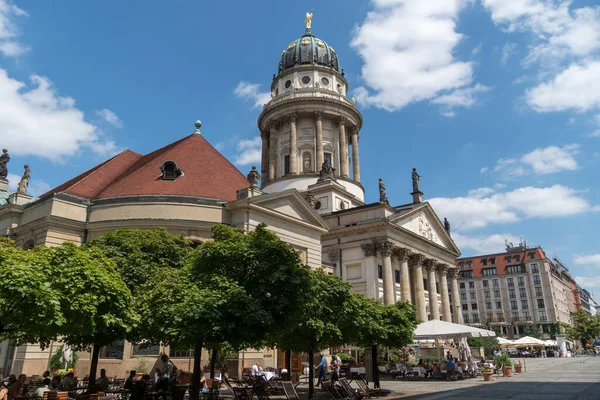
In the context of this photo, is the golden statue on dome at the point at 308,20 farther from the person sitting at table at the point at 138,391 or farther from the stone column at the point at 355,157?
the person sitting at table at the point at 138,391

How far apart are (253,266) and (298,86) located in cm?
4726

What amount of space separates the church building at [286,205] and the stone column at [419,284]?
0.35 feet

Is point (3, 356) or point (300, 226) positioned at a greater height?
point (300, 226)

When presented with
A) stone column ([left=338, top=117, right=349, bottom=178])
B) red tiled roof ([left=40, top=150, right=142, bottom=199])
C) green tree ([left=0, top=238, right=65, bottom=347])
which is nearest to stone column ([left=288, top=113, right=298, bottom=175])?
stone column ([left=338, top=117, right=349, bottom=178])

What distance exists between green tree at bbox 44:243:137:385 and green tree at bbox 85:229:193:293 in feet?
13.6

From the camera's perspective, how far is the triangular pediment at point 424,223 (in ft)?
155

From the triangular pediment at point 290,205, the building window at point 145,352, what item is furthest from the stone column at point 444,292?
the building window at point 145,352

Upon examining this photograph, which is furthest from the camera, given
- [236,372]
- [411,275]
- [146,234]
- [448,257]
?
[448,257]

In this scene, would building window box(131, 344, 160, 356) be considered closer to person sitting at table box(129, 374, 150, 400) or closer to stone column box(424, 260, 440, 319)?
person sitting at table box(129, 374, 150, 400)

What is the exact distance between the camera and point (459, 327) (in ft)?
95.3

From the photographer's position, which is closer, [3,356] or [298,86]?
[3,356]

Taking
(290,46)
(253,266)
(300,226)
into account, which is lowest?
(253,266)

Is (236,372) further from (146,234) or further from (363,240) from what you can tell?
(363,240)

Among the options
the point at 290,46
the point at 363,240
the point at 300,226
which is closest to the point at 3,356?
the point at 300,226
